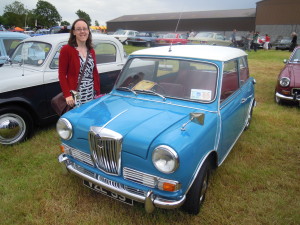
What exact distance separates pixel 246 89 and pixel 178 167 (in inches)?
98.8

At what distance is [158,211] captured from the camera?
2.59 meters

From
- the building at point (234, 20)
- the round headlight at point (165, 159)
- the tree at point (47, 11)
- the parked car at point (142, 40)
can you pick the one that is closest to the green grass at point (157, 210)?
the round headlight at point (165, 159)

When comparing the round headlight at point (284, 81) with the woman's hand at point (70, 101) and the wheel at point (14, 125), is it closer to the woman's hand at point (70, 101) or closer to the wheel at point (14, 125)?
the woman's hand at point (70, 101)

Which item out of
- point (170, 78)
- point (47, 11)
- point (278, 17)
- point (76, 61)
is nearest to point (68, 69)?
point (76, 61)

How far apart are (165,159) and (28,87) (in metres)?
2.84

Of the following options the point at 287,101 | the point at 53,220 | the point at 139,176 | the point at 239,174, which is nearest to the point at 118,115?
the point at 139,176

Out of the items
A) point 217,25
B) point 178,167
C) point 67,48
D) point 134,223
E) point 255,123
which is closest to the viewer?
point 178,167

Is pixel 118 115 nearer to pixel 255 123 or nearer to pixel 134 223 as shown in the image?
pixel 134 223

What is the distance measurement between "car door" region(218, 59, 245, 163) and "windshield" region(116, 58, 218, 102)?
0.21m

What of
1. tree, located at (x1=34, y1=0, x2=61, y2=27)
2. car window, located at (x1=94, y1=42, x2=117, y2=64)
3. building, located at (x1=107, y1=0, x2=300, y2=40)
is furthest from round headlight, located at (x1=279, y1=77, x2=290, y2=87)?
tree, located at (x1=34, y1=0, x2=61, y2=27)

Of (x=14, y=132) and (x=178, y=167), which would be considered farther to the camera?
(x=14, y=132)

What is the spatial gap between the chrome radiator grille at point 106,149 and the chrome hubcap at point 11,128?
86.0 inches

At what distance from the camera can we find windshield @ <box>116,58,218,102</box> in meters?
2.84

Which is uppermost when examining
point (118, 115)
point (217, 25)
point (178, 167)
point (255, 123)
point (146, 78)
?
point (217, 25)
